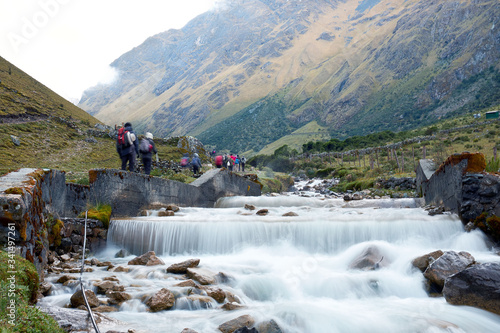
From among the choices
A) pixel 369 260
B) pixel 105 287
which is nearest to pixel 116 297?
pixel 105 287

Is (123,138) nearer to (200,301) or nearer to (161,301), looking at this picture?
(161,301)

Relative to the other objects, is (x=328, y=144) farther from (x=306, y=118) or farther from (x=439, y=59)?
(x=306, y=118)

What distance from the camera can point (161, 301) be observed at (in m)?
5.48

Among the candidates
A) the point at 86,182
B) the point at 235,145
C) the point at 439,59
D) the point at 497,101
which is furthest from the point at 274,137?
the point at 86,182

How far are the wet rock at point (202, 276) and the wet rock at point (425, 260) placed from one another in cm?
411

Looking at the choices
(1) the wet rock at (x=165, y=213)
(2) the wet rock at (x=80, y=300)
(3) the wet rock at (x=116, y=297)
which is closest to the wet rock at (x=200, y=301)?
(3) the wet rock at (x=116, y=297)

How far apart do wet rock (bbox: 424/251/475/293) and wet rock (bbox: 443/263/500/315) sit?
0.51 metres

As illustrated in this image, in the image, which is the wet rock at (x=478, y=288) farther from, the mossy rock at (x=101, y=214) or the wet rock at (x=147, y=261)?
the mossy rock at (x=101, y=214)

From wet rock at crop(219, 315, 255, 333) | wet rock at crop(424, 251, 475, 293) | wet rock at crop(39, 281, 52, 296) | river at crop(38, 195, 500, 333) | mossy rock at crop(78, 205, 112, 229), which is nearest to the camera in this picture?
wet rock at crop(219, 315, 255, 333)

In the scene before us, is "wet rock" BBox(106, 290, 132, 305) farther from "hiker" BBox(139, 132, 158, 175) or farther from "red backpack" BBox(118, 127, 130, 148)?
"hiker" BBox(139, 132, 158, 175)

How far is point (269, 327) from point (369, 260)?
148 inches

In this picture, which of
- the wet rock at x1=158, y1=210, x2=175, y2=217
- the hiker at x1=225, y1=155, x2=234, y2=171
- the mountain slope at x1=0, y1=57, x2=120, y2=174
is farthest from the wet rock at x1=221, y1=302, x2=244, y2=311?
the hiker at x1=225, y1=155, x2=234, y2=171

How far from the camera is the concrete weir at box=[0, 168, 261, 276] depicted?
16.2 ft

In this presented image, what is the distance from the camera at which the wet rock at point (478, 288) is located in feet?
17.4
